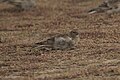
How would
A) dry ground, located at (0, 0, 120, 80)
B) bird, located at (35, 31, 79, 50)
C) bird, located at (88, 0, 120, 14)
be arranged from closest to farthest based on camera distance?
dry ground, located at (0, 0, 120, 80), bird, located at (35, 31, 79, 50), bird, located at (88, 0, 120, 14)

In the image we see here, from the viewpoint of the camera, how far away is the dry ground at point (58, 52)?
11570 millimetres

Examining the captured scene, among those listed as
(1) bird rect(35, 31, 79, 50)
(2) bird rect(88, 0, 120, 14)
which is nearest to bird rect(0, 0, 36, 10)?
(2) bird rect(88, 0, 120, 14)

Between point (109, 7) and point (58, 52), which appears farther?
point (109, 7)

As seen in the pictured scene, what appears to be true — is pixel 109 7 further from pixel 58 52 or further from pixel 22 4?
pixel 58 52

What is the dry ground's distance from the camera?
38.0 ft

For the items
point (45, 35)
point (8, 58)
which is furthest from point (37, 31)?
point (8, 58)

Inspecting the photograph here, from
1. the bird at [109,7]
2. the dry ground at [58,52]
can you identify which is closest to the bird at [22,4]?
the dry ground at [58,52]

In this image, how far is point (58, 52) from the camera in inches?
547

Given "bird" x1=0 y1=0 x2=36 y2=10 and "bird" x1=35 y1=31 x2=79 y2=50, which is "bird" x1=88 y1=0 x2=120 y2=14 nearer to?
"bird" x1=0 y1=0 x2=36 y2=10

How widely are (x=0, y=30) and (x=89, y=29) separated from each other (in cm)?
343

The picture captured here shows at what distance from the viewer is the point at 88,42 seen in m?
15.4

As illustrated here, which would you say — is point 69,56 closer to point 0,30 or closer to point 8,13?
point 0,30

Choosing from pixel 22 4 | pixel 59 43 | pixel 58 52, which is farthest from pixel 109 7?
pixel 58 52

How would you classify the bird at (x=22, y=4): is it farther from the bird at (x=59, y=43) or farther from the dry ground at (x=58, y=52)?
the bird at (x=59, y=43)
